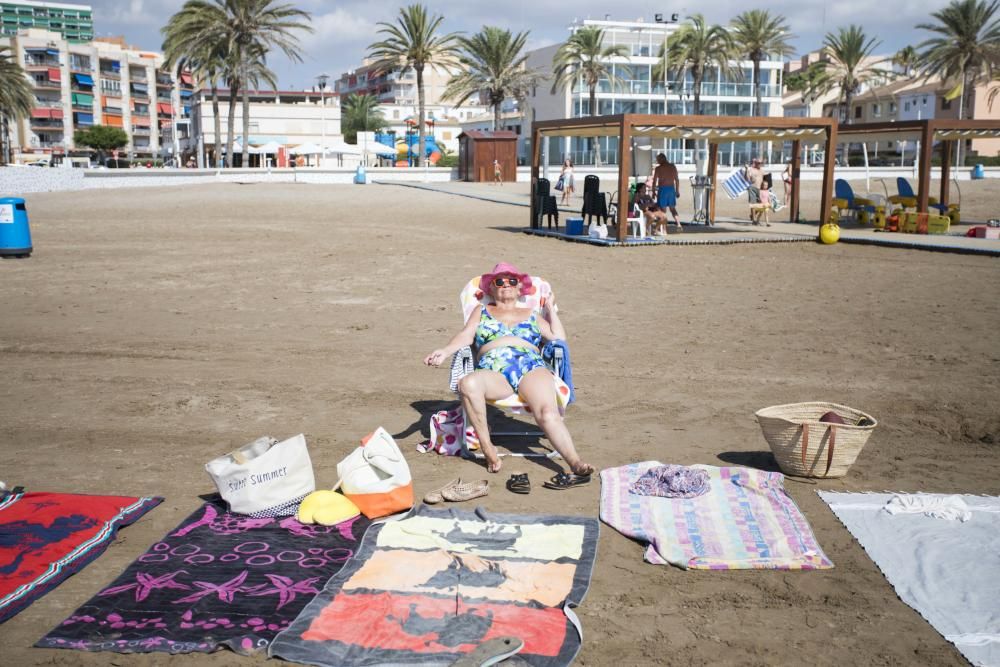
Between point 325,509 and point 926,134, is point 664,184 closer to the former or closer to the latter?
point 926,134

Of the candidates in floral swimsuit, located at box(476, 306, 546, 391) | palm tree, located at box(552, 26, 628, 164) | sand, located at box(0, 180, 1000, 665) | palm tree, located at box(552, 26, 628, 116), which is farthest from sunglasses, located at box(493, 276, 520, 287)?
palm tree, located at box(552, 26, 628, 164)

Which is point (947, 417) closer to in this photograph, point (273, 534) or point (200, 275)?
point (273, 534)

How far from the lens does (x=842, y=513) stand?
4281mm

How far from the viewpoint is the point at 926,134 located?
1920cm

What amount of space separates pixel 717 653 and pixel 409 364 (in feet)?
14.8

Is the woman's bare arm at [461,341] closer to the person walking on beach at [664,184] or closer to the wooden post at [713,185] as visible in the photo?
the person walking on beach at [664,184]

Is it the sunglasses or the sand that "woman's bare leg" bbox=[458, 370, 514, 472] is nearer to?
the sand

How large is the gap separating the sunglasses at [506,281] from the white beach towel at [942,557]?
80.8 inches

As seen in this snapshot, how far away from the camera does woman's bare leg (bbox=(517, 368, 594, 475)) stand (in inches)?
185

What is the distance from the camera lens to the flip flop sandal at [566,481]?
4.62 metres

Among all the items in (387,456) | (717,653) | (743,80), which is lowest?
(717,653)

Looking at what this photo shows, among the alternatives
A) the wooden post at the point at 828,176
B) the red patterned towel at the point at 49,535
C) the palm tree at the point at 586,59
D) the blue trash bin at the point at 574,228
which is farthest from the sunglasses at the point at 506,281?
the palm tree at the point at 586,59

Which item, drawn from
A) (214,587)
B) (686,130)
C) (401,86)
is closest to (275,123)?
(401,86)

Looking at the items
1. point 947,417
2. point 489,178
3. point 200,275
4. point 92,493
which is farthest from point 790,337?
point 489,178
